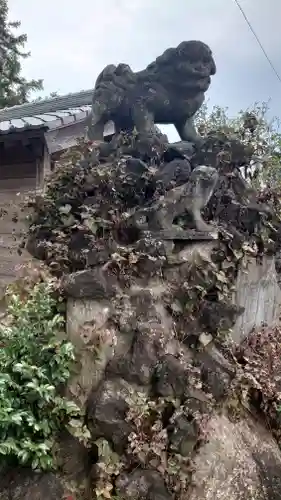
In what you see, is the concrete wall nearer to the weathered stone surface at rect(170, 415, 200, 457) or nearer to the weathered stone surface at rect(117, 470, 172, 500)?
the weathered stone surface at rect(170, 415, 200, 457)

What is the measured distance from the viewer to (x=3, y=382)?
2.08m

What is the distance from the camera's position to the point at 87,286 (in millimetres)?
2350

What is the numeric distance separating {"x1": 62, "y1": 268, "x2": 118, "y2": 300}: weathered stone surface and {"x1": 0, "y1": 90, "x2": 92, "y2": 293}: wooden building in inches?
114

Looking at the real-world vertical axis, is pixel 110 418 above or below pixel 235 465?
above

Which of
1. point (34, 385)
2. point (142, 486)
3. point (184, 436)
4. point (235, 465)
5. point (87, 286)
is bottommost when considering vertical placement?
point (235, 465)

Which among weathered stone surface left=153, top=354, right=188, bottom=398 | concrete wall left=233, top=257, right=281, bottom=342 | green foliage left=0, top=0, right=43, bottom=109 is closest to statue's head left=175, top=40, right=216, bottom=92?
concrete wall left=233, top=257, right=281, bottom=342

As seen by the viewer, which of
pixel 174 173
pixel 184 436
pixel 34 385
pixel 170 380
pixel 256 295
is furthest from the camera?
pixel 256 295

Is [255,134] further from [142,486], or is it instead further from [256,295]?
[142,486]

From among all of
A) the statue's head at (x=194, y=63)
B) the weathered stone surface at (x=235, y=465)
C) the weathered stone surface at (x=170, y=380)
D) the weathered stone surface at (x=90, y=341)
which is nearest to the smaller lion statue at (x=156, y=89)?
the statue's head at (x=194, y=63)

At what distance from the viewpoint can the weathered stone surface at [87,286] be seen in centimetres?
235

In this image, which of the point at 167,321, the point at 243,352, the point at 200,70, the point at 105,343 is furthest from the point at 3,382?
the point at 200,70

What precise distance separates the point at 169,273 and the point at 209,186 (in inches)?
28.7

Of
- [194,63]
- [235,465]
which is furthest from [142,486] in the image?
[194,63]

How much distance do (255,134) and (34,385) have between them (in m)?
3.85
